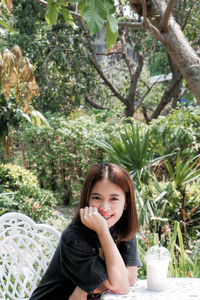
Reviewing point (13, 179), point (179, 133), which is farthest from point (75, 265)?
point (13, 179)

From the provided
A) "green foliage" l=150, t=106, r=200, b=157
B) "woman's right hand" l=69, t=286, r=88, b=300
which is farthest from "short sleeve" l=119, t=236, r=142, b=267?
"green foliage" l=150, t=106, r=200, b=157

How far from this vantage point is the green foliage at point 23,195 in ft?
17.6

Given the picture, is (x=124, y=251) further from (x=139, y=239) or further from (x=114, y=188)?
(x=139, y=239)

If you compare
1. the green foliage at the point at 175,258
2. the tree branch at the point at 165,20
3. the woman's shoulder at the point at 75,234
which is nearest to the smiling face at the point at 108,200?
the woman's shoulder at the point at 75,234

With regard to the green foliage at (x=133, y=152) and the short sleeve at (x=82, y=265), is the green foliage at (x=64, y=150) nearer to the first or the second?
the green foliage at (x=133, y=152)

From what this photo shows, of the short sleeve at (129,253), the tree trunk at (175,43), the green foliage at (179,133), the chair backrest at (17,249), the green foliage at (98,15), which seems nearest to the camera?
the green foliage at (98,15)

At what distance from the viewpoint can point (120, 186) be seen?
1791 millimetres

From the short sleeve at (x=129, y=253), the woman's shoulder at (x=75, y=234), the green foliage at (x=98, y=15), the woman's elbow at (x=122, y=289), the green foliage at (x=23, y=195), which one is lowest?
the green foliage at (x=23, y=195)

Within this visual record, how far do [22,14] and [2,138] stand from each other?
4.05 m

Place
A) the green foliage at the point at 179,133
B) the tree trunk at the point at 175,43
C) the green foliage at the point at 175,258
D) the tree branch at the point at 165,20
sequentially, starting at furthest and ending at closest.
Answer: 1. the green foliage at the point at 179,133
2. the tree trunk at the point at 175,43
3. the tree branch at the point at 165,20
4. the green foliage at the point at 175,258

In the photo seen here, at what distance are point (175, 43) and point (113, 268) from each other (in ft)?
7.89

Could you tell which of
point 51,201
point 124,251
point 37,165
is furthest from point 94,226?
point 37,165

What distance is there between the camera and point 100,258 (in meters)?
1.69

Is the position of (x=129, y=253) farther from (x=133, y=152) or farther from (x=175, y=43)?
(x=133, y=152)
